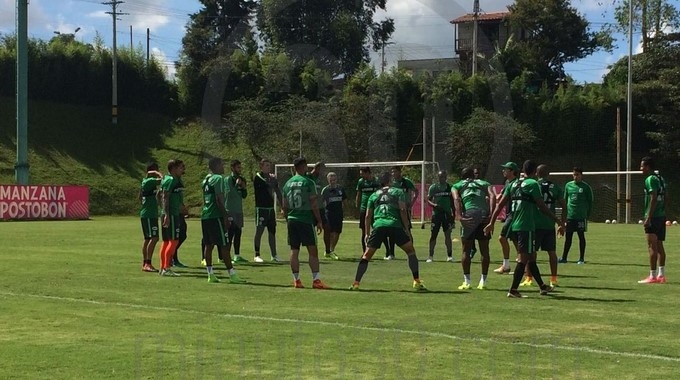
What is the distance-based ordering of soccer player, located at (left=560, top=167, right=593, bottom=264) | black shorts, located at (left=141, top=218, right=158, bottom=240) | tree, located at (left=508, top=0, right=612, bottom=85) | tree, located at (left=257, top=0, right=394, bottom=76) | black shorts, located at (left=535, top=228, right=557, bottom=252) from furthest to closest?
tree, located at (left=508, top=0, right=612, bottom=85), tree, located at (left=257, top=0, right=394, bottom=76), soccer player, located at (left=560, top=167, right=593, bottom=264), black shorts, located at (left=141, top=218, right=158, bottom=240), black shorts, located at (left=535, top=228, right=557, bottom=252)

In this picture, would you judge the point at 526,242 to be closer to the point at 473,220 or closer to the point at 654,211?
the point at 473,220

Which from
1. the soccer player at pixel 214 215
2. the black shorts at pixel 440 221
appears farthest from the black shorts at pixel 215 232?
the black shorts at pixel 440 221

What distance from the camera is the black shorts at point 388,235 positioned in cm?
1442

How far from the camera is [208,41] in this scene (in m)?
76.9

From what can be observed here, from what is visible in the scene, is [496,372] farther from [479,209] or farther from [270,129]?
[270,129]

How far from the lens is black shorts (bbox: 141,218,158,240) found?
17750mm

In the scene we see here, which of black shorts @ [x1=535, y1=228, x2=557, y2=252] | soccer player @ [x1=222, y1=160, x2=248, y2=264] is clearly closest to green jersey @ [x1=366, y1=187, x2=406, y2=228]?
black shorts @ [x1=535, y1=228, x2=557, y2=252]

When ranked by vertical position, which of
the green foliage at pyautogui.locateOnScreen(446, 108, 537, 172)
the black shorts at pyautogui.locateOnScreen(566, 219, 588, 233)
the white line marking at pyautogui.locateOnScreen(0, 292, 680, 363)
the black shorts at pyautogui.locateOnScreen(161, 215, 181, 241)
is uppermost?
the green foliage at pyautogui.locateOnScreen(446, 108, 537, 172)

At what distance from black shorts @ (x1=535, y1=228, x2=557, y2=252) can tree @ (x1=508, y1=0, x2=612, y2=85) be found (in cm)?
5640

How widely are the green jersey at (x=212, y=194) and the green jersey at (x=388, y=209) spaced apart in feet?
9.54

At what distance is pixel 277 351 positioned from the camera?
9242mm

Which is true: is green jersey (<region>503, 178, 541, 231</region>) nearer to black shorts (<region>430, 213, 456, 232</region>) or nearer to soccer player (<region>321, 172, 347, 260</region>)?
black shorts (<region>430, 213, 456, 232</region>)

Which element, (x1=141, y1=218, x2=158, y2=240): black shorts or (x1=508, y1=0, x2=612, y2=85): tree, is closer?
(x1=141, y1=218, x2=158, y2=240): black shorts

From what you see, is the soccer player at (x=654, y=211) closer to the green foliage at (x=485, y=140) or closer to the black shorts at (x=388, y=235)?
the black shorts at (x=388, y=235)
